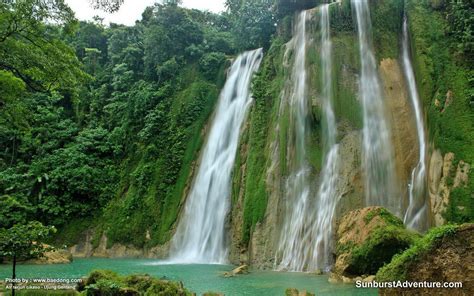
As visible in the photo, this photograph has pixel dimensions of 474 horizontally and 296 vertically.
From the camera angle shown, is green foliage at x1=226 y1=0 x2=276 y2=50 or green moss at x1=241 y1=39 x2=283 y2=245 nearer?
green moss at x1=241 y1=39 x2=283 y2=245

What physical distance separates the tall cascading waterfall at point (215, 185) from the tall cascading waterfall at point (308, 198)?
3.79 metres

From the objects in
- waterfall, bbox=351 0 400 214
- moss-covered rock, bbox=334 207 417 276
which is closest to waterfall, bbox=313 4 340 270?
waterfall, bbox=351 0 400 214

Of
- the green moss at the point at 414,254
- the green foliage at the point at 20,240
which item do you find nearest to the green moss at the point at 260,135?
the green moss at the point at 414,254

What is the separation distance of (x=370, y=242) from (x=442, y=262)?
4655 millimetres

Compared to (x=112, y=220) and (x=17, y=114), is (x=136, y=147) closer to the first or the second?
(x=112, y=220)

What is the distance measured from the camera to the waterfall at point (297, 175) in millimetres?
14981

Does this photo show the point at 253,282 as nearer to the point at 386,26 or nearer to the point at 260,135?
the point at 260,135

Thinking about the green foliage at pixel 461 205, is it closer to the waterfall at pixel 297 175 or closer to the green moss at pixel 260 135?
the waterfall at pixel 297 175

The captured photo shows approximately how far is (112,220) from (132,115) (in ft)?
24.3

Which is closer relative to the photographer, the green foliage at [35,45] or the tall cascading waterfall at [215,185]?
the green foliage at [35,45]

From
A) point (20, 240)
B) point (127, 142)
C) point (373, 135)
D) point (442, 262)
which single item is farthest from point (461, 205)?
point (127, 142)

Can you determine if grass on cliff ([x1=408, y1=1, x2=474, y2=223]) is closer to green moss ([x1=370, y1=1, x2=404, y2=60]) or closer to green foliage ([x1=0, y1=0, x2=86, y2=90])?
green moss ([x1=370, y1=1, x2=404, y2=60])

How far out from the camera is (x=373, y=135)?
16000 mm

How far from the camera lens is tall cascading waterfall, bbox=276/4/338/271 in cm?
1451
